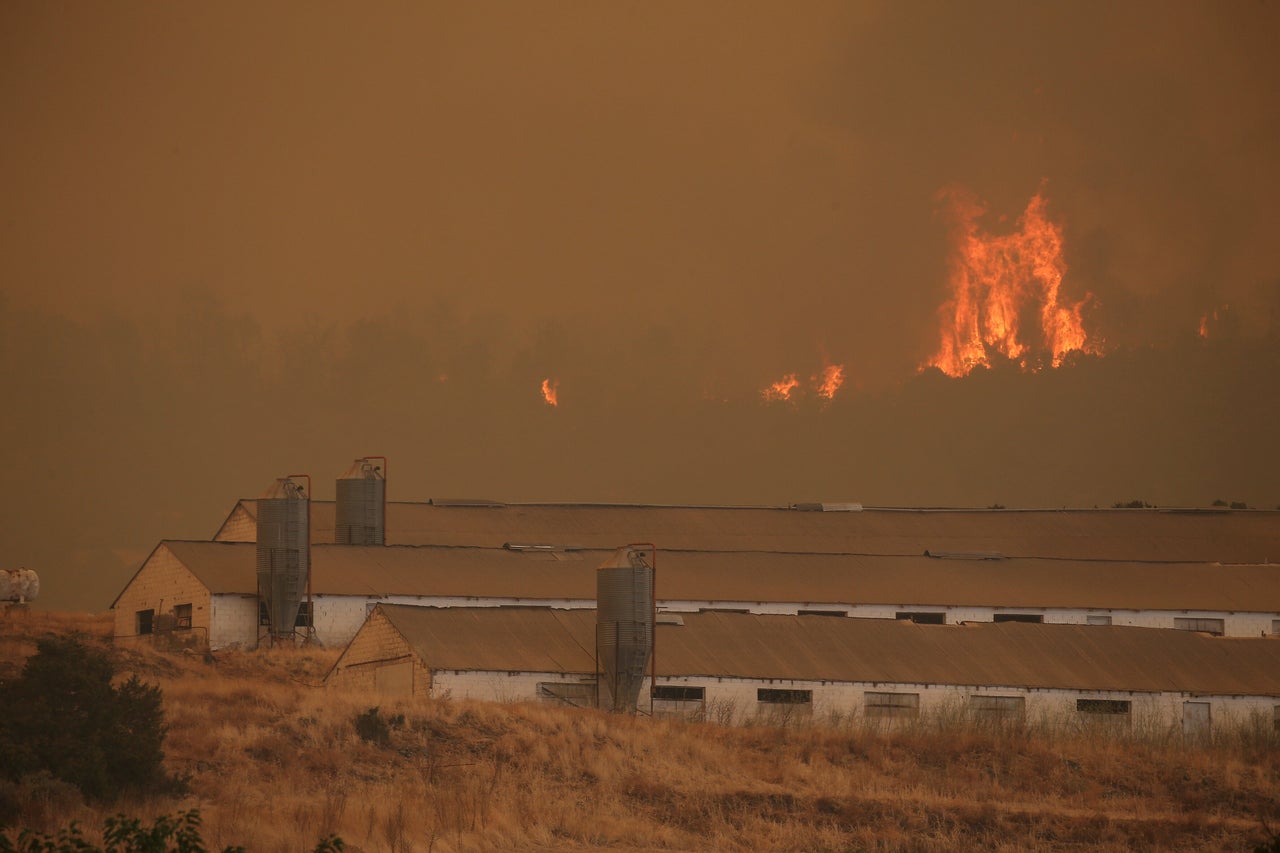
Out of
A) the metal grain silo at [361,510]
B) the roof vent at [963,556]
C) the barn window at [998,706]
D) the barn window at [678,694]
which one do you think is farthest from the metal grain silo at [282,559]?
the roof vent at [963,556]

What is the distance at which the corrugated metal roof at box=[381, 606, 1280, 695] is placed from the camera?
54.3 m

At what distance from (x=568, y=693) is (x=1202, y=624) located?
1034 inches

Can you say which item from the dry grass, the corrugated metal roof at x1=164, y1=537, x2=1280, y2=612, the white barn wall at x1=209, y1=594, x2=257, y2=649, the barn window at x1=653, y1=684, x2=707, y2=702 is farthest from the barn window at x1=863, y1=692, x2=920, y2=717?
the white barn wall at x1=209, y1=594, x2=257, y2=649

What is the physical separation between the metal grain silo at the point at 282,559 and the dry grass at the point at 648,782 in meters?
7.99

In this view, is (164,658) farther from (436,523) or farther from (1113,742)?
(1113,742)

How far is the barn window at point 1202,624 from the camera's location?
2657 inches

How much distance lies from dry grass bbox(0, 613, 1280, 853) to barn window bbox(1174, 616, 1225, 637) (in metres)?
13.9

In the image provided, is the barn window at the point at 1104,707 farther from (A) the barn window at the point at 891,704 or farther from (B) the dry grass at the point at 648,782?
(A) the barn window at the point at 891,704

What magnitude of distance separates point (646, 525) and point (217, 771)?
39185 millimetres

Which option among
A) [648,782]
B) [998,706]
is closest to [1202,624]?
[998,706]

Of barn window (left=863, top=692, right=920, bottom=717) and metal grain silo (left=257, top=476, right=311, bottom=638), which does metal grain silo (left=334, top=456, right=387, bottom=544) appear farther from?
barn window (left=863, top=692, right=920, bottom=717)

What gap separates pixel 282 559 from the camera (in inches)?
2445

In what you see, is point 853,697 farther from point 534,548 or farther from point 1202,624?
point 1202,624

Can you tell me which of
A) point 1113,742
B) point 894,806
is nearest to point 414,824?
point 894,806
